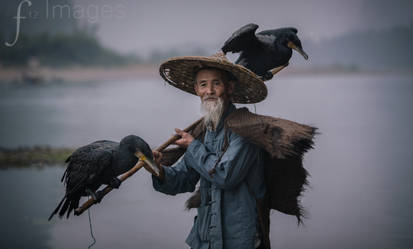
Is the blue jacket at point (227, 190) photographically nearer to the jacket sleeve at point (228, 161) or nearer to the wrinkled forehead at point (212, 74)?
the jacket sleeve at point (228, 161)

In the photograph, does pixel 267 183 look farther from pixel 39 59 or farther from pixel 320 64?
pixel 39 59

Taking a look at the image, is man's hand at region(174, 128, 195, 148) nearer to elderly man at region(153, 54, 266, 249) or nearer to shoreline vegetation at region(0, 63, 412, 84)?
elderly man at region(153, 54, 266, 249)

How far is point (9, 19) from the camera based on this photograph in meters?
9.38

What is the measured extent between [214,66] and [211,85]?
0.10 m

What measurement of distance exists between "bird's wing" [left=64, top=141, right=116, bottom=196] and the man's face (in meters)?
0.59

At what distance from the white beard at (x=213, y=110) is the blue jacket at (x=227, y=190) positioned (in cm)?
4

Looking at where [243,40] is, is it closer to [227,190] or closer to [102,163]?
[227,190]

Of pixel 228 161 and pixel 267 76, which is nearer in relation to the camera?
pixel 228 161

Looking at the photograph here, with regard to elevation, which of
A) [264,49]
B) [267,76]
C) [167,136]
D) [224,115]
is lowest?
[167,136]

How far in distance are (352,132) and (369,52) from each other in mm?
3188

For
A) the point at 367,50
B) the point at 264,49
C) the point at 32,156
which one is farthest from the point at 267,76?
the point at 367,50

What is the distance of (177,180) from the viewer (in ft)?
8.26

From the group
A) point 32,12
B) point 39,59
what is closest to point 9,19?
point 32,12

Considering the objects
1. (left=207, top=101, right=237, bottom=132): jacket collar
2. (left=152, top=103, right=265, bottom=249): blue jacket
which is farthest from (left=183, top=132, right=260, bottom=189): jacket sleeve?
(left=207, top=101, right=237, bottom=132): jacket collar
